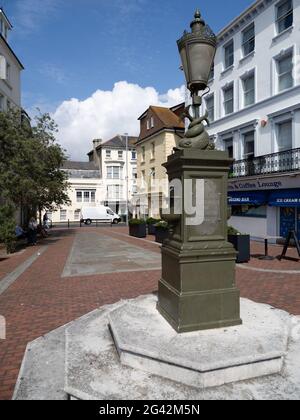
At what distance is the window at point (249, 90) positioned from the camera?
18141mm

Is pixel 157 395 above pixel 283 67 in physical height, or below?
below

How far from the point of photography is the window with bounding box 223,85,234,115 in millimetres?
20094

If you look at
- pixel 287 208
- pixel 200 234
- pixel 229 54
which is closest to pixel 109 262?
pixel 200 234

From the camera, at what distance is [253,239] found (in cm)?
1814

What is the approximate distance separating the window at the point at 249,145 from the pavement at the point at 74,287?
7.83 m

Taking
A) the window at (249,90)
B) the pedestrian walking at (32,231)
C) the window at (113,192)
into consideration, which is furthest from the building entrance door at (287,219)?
the window at (113,192)

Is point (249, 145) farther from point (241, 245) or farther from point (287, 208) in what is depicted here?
point (241, 245)

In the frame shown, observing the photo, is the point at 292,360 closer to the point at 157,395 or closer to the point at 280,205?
the point at 157,395

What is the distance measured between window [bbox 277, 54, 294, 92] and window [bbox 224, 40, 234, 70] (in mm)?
4513

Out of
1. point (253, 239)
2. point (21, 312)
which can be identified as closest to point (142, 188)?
point (253, 239)

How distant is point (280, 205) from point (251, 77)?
7.89 m

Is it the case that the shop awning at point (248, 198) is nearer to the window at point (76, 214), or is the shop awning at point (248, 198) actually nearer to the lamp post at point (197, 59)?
the lamp post at point (197, 59)

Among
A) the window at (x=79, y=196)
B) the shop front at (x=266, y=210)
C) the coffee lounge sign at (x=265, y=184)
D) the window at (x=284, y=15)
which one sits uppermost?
the window at (x=284, y=15)

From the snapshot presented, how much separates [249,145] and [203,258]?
16.1 meters
